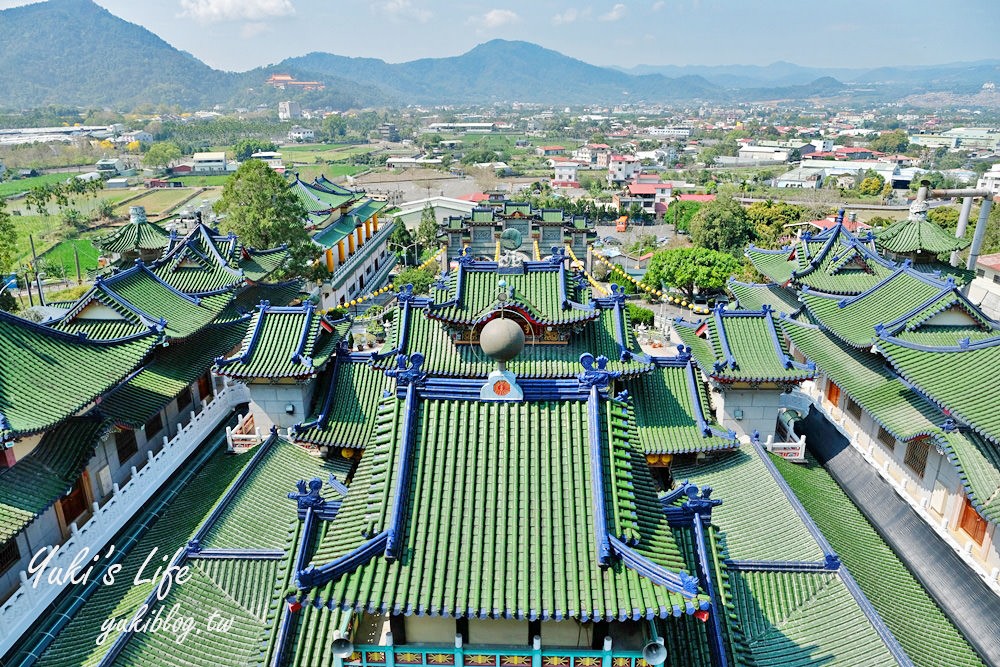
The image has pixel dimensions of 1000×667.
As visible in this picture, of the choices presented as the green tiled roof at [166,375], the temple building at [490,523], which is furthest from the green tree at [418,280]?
the temple building at [490,523]

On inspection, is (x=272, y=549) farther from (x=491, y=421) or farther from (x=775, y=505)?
(x=775, y=505)

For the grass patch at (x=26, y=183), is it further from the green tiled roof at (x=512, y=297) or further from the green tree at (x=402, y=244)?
the green tiled roof at (x=512, y=297)

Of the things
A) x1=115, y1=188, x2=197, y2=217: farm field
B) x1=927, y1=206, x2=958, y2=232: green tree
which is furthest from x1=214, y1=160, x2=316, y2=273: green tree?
x1=115, y1=188, x2=197, y2=217: farm field

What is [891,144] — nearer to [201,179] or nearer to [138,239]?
[201,179]

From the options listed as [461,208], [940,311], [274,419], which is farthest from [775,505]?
[461,208]

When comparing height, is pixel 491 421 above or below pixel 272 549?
above

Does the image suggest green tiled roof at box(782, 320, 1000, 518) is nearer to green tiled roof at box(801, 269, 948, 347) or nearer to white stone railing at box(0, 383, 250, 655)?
green tiled roof at box(801, 269, 948, 347)
